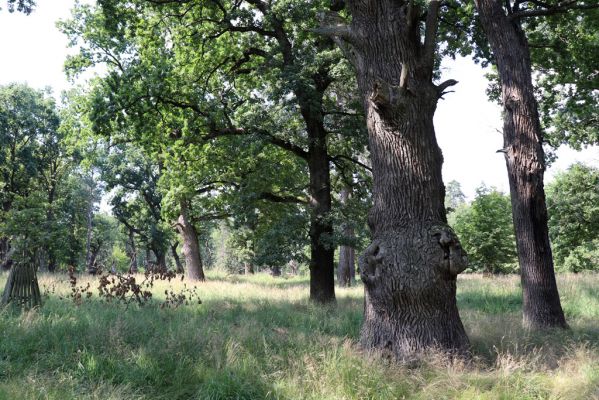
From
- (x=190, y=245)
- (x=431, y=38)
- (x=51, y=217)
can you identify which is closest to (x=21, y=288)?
(x=431, y=38)

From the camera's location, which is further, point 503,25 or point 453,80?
point 503,25

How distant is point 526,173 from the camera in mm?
8578

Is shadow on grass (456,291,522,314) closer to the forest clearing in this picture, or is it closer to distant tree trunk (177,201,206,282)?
the forest clearing

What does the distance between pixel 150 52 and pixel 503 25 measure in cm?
978

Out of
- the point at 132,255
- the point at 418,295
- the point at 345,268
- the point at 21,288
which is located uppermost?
the point at 132,255

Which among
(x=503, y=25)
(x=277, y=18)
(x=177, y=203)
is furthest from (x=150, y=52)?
(x=503, y=25)

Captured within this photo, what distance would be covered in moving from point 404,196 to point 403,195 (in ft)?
0.06

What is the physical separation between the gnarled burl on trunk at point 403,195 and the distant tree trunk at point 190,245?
17.1m

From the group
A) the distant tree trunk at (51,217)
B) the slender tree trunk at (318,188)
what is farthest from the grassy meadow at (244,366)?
the distant tree trunk at (51,217)

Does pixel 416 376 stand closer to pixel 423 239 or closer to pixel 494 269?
pixel 423 239

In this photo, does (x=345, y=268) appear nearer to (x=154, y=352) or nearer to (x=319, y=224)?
(x=319, y=224)

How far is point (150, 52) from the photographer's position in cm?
1369

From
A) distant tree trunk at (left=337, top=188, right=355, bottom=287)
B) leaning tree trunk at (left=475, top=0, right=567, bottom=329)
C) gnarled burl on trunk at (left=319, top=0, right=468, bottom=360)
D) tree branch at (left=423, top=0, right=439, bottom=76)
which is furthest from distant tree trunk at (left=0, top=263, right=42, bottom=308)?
distant tree trunk at (left=337, top=188, right=355, bottom=287)

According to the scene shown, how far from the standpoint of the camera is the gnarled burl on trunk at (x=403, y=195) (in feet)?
18.4
